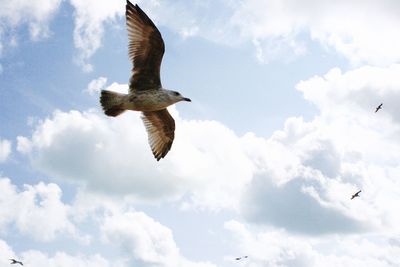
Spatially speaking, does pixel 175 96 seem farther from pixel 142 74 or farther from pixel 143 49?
pixel 143 49

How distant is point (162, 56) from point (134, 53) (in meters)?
0.95

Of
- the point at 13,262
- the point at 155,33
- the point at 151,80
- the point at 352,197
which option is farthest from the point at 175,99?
the point at 13,262

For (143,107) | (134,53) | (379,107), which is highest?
(379,107)

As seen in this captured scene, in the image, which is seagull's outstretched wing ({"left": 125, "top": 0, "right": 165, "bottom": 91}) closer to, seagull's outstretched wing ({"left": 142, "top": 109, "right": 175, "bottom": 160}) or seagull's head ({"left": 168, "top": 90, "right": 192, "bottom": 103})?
seagull's head ({"left": 168, "top": 90, "right": 192, "bottom": 103})

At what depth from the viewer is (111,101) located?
59.4 ft

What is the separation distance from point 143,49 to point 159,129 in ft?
12.3

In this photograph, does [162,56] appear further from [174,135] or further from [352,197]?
[352,197]

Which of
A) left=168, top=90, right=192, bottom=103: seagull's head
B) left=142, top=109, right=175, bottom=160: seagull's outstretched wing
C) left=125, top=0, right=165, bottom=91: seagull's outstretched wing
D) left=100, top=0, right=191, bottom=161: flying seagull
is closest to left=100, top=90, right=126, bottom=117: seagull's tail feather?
left=100, top=0, right=191, bottom=161: flying seagull

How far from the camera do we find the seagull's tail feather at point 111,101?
18062 mm

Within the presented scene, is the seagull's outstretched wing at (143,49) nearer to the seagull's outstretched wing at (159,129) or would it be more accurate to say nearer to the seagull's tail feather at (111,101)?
the seagull's tail feather at (111,101)

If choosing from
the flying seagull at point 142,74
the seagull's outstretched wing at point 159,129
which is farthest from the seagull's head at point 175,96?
the seagull's outstretched wing at point 159,129

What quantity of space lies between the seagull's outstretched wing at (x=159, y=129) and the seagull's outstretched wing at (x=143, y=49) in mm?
2150

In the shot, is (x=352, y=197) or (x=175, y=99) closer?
(x=175, y=99)

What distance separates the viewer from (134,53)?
59.7 ft
